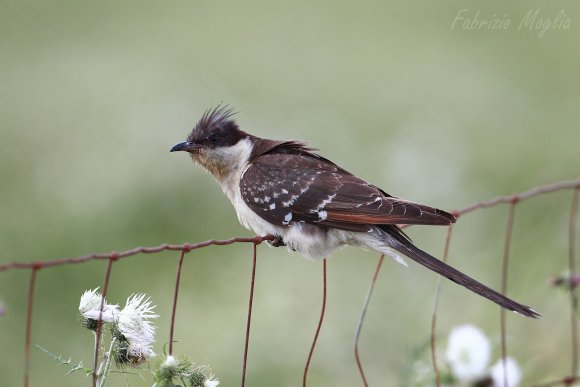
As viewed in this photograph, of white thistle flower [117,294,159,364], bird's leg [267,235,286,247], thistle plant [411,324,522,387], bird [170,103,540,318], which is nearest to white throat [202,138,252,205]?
bird [170,103,540,318]

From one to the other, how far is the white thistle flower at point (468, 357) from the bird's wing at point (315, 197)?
2.22 feet

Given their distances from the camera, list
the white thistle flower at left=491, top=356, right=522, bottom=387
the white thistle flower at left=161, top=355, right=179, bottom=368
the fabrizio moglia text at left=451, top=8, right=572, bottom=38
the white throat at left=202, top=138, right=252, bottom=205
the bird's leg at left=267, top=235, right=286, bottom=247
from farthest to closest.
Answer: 1. the fabrizio moglia text at left=451, top=8, right=572, bottom=38
2. the white throat at left=202, top=138, right=252, bottom=205
3. the bird's leg at left=267, top=235, right=286, bottom=247
4. the white thistle flower at left=491, top=356, right=522, bottom=387
5. the white thistle flower at left=161, top=355, right=179, bottom=368

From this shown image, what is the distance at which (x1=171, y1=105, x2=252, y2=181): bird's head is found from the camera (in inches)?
237

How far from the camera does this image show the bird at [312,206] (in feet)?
16.2

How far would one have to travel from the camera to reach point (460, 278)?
456 cm

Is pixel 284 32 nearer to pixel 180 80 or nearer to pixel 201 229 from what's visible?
pixel 180 80

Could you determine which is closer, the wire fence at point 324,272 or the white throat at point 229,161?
the wire fence at point 324,272

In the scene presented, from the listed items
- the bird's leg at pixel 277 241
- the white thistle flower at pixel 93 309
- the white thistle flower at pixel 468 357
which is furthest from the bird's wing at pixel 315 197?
the white thistle flower at pixel 93 309

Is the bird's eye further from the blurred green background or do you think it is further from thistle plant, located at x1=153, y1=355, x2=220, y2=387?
thistle plant, located at x1=153, y1=355, x2=220, y2=387

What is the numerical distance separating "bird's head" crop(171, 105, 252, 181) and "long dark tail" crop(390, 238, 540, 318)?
1371 mm

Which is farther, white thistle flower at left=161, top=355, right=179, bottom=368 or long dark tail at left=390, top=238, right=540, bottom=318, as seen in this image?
long dark tail at left=390, top=238, right=540, bottom=318

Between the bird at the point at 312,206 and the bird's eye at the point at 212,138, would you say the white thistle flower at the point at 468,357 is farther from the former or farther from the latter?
the bird's eye at the point at 212,138

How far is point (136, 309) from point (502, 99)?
11.6 m

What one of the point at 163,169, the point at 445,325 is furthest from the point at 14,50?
the point at 445,325
